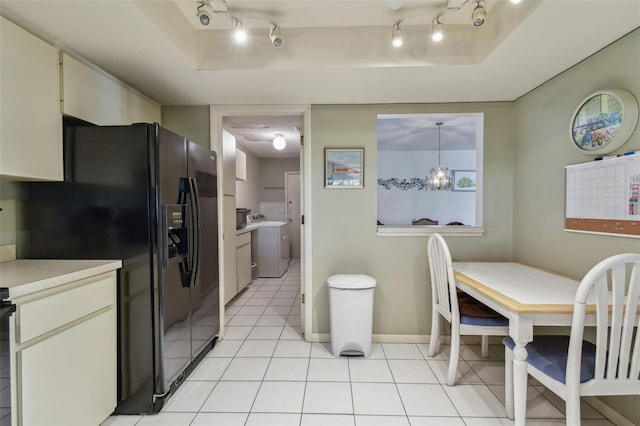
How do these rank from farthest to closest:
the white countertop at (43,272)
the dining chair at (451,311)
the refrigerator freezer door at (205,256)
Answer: the refrigerator freezer door at (205,256) → the dining chair at (451,311) → the white countertop at (43,272)

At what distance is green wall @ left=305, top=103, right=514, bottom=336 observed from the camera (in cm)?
249

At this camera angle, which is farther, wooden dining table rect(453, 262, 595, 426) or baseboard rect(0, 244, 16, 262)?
baseboard rect(0, 244, 16, 262)

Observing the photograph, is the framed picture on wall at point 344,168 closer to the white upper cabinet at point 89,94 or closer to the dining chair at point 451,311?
the dining chair at point 451,311

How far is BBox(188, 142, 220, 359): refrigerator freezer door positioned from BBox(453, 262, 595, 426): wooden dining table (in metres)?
1.92

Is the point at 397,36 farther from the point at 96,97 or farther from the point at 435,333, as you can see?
the point at 435,333

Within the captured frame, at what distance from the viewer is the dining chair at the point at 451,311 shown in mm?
1803

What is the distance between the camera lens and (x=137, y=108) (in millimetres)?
2195

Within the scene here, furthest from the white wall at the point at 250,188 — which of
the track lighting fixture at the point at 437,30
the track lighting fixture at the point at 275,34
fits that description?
the track lighting fixture at the point at 437,30

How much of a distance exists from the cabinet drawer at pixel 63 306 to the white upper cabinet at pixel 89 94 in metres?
1.01

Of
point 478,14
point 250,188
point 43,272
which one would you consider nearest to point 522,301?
point 478,14

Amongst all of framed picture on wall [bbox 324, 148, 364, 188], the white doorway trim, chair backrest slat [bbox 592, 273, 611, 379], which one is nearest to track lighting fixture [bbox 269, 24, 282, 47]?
the white doorway trim

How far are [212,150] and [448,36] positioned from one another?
6.70 feet

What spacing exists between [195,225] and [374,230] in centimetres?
150

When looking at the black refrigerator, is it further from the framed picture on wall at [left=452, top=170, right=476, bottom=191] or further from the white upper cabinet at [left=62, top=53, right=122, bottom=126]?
the framed picture on wall at [left=452, top=170, right=476, bottom=191]
